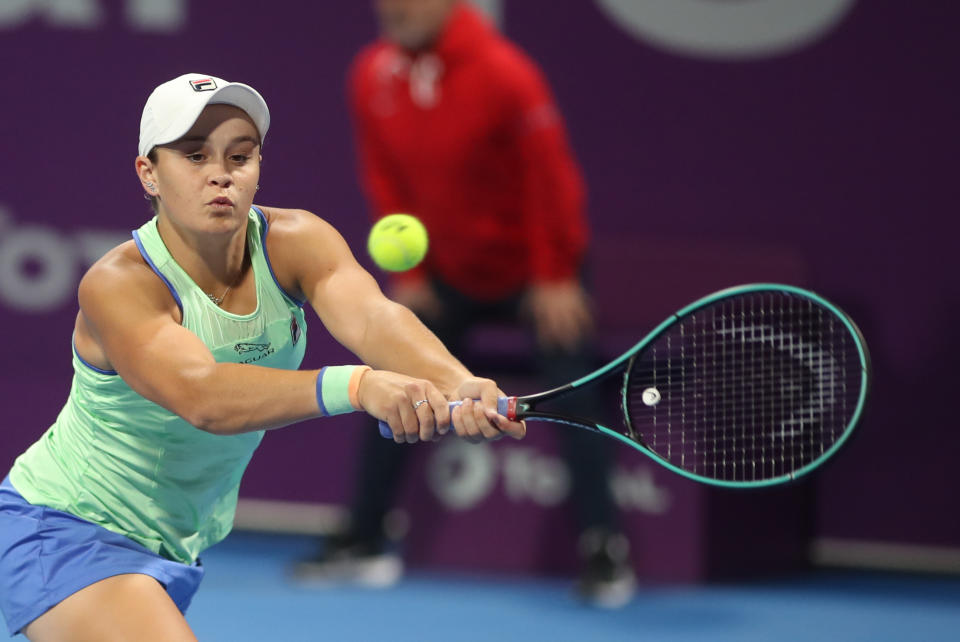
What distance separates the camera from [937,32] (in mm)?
5574

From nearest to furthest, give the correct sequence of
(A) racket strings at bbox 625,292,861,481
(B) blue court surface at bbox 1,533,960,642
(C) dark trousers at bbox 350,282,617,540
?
(A) racket strings at bbox 625,292,861,481
(B) blue court surface at bbox 1,533,960,642
(C) dark trousers at bbox 350,282,617,540

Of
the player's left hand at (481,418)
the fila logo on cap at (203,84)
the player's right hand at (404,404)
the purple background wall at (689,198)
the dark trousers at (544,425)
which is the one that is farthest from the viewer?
the purple background wall at (689,198)

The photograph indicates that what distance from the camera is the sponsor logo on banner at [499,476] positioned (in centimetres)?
544

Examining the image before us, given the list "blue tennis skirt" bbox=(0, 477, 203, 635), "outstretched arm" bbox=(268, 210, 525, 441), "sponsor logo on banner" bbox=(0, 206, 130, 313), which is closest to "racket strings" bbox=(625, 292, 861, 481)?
"outstretched arm" bbox=(268, 210, 525, 441)

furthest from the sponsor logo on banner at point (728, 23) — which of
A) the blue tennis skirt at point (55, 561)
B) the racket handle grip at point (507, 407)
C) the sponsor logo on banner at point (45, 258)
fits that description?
the blue tennis skirt at point (55, 561)

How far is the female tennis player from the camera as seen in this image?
2.57 metres

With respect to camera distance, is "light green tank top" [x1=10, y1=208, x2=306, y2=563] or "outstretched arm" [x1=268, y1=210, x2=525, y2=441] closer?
"outstretched arm" [x1=268, y1=210, x2=525, y2=441]

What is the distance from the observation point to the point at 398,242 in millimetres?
3230

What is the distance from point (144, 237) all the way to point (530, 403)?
0.78 m

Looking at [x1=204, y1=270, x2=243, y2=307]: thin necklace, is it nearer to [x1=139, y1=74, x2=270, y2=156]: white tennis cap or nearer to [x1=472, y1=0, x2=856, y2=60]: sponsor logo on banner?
[x1=139, y1=74, x2=270, y2=156]: white tennis cap

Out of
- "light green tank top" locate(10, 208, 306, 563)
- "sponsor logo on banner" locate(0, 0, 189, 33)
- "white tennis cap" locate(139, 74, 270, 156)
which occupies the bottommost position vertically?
"light green tank top" locate(10, 208, 306, 563)

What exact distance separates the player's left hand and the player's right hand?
8 centimetres

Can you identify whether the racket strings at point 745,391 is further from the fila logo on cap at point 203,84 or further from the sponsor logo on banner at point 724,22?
the fila logo on cap at point 203,84

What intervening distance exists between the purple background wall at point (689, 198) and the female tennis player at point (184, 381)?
8.37 ft
